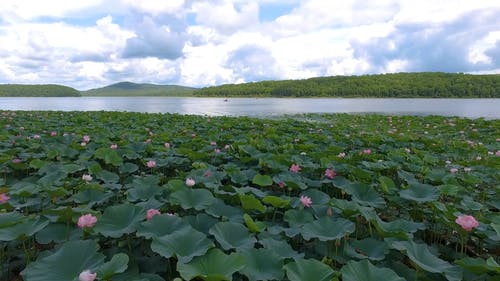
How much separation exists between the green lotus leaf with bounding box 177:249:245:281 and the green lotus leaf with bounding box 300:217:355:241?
23.8 inches

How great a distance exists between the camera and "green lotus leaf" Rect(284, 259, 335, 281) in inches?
63.9

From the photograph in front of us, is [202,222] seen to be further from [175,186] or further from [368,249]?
[368,249]

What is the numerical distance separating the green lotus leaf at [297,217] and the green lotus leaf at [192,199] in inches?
21.3

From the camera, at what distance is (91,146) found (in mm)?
4973

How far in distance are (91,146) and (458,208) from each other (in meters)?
4.48

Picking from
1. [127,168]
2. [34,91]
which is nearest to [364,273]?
[127,168]

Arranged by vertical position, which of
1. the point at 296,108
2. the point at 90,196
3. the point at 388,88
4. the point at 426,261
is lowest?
the point at 296,108

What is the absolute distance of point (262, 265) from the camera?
1790 millimetres

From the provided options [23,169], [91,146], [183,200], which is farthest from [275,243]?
[91,146]

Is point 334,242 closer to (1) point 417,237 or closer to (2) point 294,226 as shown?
(2) point 294,226

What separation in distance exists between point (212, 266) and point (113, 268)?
0.45m

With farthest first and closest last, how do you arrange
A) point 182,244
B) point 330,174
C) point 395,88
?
point 395,88 → point 330,174 → point 182,244

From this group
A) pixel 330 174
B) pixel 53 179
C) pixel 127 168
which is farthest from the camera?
pixel 127 168

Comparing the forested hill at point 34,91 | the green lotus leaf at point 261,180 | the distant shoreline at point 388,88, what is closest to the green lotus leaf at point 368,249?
the green lotus leaf at point 261,180
